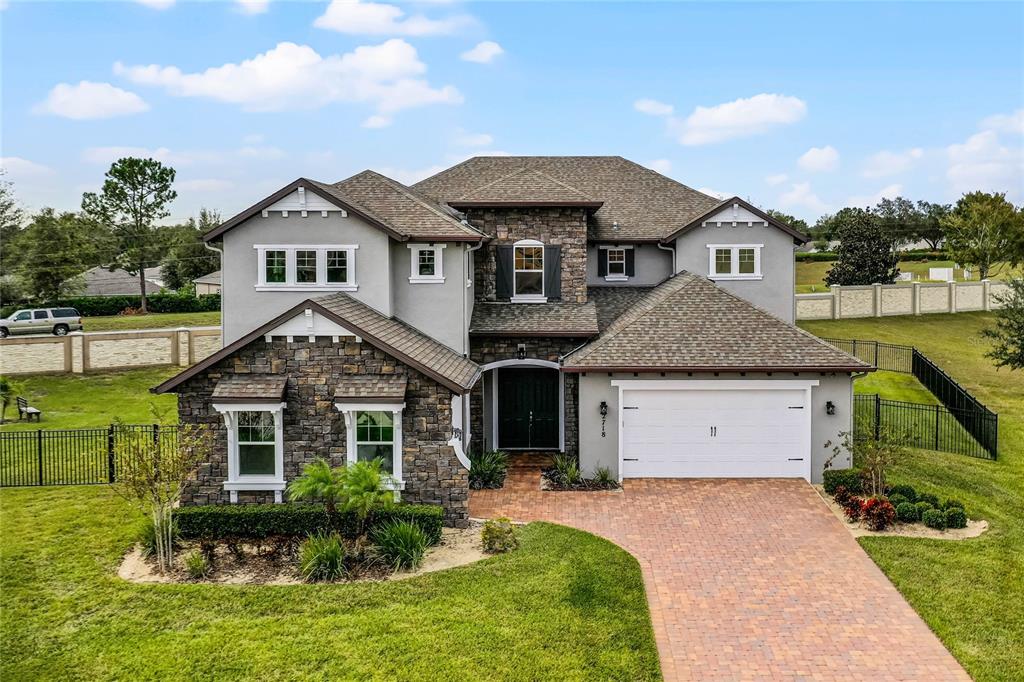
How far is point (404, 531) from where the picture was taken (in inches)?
518

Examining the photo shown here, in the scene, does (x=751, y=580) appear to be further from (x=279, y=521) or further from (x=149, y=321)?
(x=149, y=321)

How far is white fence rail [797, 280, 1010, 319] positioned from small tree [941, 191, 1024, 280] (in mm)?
5435

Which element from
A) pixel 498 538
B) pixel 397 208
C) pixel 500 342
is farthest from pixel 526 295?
pixel 498 538

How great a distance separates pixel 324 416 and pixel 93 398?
1599cm

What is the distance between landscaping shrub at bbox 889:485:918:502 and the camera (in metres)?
15.8

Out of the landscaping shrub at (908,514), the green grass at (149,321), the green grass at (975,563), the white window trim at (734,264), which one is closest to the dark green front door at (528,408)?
the white window trim at (734,264)

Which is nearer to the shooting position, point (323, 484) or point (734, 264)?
point (323, 484)

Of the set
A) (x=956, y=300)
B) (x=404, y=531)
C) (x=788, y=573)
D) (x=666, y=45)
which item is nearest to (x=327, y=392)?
(x=404, y=531)

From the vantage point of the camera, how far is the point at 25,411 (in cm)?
2348

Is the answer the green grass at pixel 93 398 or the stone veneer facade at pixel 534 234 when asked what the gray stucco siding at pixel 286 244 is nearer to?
the stone veneer facade at pixel 534 234

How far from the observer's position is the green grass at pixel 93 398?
23.7 meters

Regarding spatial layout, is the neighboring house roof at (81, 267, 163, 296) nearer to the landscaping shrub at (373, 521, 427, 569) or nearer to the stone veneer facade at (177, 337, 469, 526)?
the stone veneer facade at (177, 337, 469, 526)

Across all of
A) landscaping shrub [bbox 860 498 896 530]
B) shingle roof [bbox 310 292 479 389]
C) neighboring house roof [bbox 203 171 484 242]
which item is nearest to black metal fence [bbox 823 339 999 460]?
landscaping shrub [bbox 860 498 896 530]

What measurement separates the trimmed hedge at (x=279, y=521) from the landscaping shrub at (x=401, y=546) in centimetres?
60
